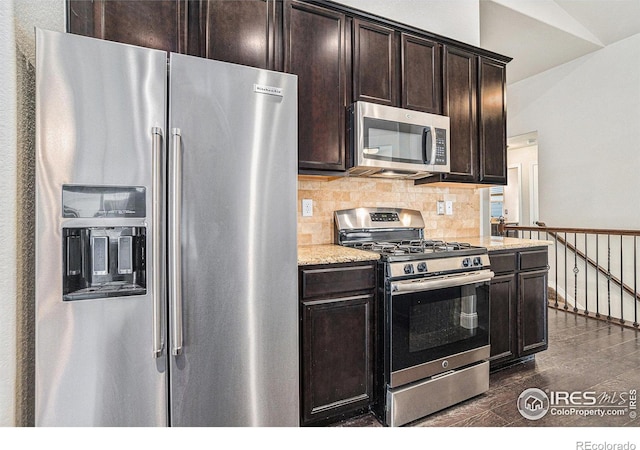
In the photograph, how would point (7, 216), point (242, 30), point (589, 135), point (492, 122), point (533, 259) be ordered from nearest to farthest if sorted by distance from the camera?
1. point (7, 216)
2. point (242, 30)
3. point (533, 259)
4. point (492, 122)
5. point (589, 135)

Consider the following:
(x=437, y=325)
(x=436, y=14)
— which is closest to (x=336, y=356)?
(x=437, y=325)

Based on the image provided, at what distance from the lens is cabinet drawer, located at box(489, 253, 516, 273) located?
2305mm

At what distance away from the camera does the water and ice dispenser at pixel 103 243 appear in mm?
1175

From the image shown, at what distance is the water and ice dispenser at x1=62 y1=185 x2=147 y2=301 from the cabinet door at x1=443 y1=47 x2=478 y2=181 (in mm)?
2138

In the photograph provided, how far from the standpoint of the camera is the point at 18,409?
122cm

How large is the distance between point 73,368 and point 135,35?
1.52 metres

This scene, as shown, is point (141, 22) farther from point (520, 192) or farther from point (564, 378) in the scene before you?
point (520, 192)

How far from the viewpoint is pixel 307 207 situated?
2373mm

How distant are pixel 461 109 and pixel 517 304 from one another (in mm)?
1551

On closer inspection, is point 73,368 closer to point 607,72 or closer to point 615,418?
point 615,418

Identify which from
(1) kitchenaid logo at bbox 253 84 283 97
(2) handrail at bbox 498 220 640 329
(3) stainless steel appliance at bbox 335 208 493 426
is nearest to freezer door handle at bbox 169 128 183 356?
(1) kitchenaid logo at bbox 253 84 283 97

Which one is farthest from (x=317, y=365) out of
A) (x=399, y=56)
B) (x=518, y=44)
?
(x=518, y=44)

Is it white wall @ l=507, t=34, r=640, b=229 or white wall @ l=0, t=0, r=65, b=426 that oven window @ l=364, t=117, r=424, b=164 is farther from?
white wall @ l=507, t=34, r=640, b=229

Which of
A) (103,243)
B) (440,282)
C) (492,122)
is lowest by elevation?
(440,282)
